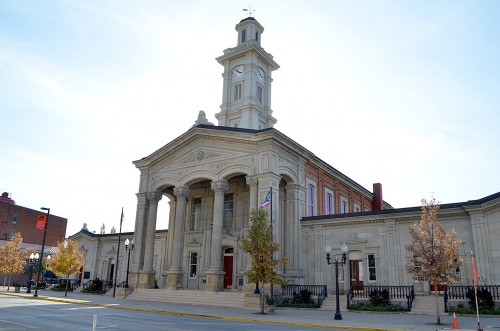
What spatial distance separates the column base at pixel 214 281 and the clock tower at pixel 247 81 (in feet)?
65.6

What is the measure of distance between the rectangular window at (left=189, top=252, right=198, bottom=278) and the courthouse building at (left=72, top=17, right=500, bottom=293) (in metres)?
0.09

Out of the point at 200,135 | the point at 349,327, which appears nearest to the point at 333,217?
the point at 200,135

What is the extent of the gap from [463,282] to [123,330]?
23.3m

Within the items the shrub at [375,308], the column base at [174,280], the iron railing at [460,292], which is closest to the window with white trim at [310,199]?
the column base at [174,280]

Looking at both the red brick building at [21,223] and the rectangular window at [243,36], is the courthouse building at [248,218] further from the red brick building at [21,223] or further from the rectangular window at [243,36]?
the red brick building at [21,223]

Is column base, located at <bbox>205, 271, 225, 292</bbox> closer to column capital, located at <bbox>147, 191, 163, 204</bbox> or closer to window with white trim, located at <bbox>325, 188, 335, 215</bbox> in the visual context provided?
column capital, located at <bbox>147, 191, 163, 204</bbox>

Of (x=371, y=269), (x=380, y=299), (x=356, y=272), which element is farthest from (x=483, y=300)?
(x=356, y=272)

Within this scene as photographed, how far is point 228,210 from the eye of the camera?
39.7 metres

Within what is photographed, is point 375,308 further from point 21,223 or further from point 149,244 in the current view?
point 21,223

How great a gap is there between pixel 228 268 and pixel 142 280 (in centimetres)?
787

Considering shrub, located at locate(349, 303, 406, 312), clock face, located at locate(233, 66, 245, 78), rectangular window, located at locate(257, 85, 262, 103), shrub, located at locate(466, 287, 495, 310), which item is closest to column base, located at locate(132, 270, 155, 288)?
shrub, located at locate(349, 303, 406, 312)

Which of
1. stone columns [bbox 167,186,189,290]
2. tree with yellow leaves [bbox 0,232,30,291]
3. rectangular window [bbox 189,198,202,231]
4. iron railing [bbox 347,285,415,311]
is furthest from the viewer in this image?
tree with yellow leaves [bbox 0,232,30,291]

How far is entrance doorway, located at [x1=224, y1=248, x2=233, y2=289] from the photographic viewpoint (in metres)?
37.4

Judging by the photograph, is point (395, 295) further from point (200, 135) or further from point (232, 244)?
point (200, 135)
